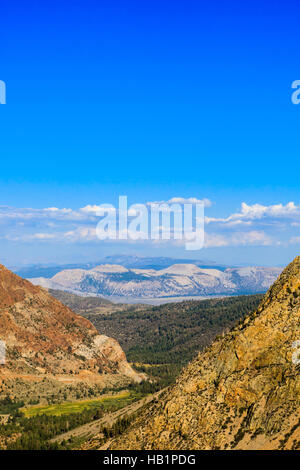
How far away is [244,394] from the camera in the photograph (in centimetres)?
6325

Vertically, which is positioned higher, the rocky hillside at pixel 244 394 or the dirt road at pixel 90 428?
the rocky hillside at pixel 244 394

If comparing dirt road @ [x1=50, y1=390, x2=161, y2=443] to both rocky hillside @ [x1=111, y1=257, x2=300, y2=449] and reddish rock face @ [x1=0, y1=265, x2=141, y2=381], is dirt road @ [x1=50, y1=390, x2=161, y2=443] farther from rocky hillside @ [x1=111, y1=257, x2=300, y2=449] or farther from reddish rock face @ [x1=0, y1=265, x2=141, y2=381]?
rocky hillside @ [x1=111, y1=257, x2=300, y2=449]

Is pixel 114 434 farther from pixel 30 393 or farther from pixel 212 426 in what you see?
pixel 30 393

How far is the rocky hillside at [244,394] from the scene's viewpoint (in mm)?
58344

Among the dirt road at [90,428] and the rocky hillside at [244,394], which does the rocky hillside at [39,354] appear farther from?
the rocky hillside at [244,394]

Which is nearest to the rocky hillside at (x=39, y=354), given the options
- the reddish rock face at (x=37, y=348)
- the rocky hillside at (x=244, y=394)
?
the reddish rock face at (x=37, y=348)

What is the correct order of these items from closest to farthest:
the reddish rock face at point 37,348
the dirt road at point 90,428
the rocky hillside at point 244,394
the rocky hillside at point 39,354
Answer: the rocky hillside at point 244,394, the dirt road at point 90,428, the rocky hillside at point 39,354, the reddish rock face at point 37,348

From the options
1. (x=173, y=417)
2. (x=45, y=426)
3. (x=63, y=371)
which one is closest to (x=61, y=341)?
(x=63, y=371)

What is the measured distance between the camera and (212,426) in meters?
62.0

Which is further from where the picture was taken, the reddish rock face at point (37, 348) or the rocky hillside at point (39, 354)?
the reddish rock face at point (37, 348)

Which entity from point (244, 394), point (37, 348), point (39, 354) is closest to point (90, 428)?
point (39, 354)

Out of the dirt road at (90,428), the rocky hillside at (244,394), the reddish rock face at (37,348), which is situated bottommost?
the dirt road at (90,428)

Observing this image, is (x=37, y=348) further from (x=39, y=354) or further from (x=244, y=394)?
(x=244, y=394)

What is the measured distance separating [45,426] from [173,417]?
72.9m
